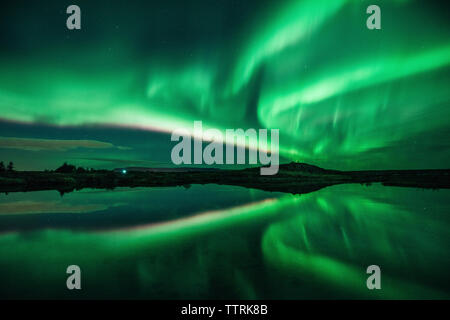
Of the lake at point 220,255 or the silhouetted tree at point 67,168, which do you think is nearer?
the lake at point 220,255

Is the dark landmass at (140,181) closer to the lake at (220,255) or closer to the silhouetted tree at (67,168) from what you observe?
the silhouetted tree at (67,168)

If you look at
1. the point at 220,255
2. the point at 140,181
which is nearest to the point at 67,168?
the point at 140,181

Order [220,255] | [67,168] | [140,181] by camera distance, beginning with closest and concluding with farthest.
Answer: [220,255] < [140,181] < [67,168]

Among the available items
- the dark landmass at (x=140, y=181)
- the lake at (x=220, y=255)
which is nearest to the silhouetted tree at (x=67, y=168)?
the dark landmass at (x=140, y=181)

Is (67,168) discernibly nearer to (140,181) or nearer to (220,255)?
(140,181)

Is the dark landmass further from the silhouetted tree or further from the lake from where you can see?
the lake

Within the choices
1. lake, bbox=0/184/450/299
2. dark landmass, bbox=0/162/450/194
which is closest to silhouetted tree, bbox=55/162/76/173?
dark landmass, bbox=0/162/450/194

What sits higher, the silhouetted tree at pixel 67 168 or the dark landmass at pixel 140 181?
the silhouetted tree at pixel 67 168

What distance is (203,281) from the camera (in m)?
7.81

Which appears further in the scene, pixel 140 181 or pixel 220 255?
pixel 140 181

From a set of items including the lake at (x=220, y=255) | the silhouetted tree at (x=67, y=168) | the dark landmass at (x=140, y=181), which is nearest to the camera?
the lake at (x=220, y=255)
